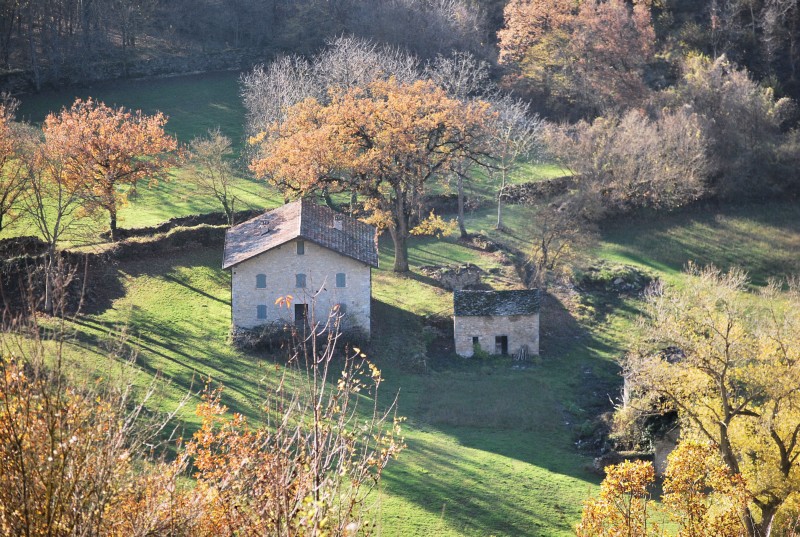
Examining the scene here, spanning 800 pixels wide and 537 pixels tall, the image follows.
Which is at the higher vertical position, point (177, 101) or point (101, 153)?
point (101, 153)

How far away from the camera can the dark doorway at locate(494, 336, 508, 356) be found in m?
46.9

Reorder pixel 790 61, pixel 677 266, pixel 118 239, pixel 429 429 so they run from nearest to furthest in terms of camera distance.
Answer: pixel 429 429, pixel 118 239, pixel 677 266, pixel 790 61

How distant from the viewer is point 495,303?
46906mm

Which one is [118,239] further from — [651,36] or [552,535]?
[651,36]

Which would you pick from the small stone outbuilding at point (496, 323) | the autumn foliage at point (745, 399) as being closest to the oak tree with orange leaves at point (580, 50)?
the small stone outbuilding at point (496, 323)

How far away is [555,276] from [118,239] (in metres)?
23.9

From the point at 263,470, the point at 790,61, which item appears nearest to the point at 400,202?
the point at 263,470

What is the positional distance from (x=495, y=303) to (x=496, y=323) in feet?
3.27

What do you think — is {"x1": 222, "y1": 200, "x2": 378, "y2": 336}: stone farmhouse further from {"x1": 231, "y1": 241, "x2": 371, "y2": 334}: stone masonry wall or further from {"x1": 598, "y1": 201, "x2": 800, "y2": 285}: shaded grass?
{"x1": 598, "y1": 201, "x2": 800, "y2": 285}: shaded grass

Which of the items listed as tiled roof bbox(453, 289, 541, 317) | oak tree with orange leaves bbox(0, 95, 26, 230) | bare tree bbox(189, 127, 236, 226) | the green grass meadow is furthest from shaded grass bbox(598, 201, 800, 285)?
oak tree with orange leaves bbox(0, 95, 26, 230)

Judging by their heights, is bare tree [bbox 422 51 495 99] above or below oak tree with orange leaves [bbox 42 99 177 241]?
above

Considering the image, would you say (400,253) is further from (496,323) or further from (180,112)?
(180,112)

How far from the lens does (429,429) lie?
38.9m

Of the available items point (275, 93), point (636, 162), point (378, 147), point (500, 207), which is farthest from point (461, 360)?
point (275, 93)
